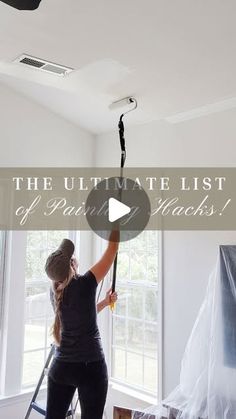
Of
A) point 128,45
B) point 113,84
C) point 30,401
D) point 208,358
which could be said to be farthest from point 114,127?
point 30,401

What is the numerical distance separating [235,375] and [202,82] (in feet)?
5.58

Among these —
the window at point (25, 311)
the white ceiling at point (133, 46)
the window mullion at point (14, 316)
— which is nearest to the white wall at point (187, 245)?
the white ceiling at point (133, 46)

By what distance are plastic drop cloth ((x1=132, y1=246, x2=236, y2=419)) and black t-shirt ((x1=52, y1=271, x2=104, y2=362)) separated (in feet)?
2.07

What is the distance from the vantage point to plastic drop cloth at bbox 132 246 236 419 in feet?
7.02

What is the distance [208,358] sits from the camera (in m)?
2.31

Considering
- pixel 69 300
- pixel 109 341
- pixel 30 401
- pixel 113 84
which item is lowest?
pixel 30 401

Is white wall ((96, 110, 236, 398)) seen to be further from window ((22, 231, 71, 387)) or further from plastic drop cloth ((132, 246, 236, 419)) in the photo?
window ((22, 231, 71, 387))

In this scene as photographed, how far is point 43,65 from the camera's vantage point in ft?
6.37

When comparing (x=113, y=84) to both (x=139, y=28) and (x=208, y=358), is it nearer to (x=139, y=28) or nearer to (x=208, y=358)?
(x=139, y=28)

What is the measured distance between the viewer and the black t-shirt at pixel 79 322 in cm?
207

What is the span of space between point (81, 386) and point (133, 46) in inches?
70.0

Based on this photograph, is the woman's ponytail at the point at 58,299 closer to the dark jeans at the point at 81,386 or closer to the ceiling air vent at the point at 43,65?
the dark jeans at the point at 81,386

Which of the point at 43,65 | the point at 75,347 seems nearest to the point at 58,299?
the point at 75,347

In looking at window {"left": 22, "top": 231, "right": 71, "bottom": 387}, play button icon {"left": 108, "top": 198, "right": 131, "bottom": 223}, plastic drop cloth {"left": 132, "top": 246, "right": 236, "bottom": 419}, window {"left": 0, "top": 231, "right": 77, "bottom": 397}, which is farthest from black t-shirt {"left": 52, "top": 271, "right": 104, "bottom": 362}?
window {"left": 22, "top": 231, "right": 71, "bottom": 387}
